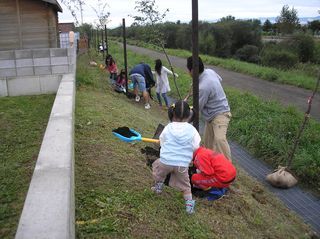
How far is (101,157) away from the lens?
4797 mm

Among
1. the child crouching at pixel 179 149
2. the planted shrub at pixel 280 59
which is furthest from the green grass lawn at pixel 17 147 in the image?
the planted shrub at pixel 280 59

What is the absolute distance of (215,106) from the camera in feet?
16.7

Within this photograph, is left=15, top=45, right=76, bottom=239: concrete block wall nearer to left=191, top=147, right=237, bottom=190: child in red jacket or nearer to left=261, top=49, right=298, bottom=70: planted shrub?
left=191, top=147, right=237, bottom=190: child in red jacket

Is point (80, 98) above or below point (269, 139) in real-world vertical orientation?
above

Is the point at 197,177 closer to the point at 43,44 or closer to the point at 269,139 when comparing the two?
the point at 269,139

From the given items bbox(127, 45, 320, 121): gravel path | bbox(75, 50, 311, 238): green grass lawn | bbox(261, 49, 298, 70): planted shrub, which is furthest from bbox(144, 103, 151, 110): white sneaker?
bbox(261, 49, 298, 70): planted shrub

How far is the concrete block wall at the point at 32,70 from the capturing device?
28.1ft

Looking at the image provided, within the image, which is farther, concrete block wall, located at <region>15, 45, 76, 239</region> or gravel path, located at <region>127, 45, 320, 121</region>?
gravel path, located at <region>127, 45, 320, 121</region>

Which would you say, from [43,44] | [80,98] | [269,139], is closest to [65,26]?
[43,44]

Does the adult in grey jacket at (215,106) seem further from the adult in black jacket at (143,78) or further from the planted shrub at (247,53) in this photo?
the planted shrub at (247,53)

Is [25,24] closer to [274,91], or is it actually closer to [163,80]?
[163,80]

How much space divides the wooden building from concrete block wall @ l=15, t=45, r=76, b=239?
32.0ft

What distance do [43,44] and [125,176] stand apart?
33.8 ft

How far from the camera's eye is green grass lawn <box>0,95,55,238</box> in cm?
328
